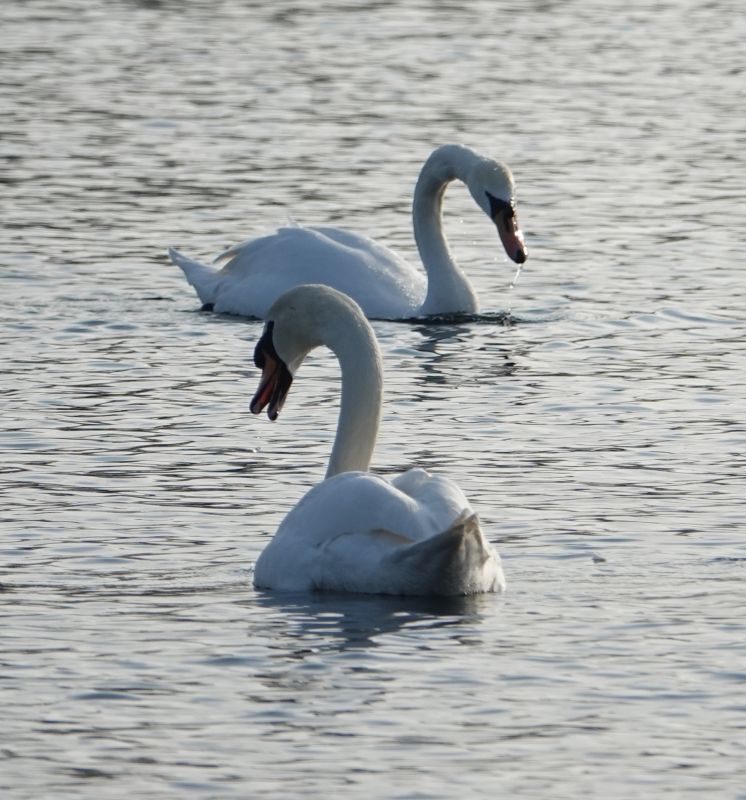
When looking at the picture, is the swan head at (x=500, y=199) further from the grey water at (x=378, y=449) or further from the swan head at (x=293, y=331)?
the swan head at (x=293, y=331)

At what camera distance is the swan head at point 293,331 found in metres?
11.1

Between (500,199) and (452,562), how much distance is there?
8.34 m

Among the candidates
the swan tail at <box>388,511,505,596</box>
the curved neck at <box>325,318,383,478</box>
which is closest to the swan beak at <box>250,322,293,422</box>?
the curved neck at <box>325,318,383,478</box>

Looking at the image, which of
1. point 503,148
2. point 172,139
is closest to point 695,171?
point 503,148

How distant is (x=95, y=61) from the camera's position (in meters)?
30.9

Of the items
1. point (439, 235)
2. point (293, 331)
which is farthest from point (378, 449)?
point (439, 235)

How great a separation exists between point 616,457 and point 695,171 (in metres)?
11.0

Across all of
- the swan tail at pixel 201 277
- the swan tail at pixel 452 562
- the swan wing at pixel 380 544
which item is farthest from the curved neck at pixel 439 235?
the swan tail at pixel 452 562

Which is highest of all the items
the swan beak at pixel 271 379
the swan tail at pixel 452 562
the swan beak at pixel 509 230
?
the swan beak at pixel 271 379

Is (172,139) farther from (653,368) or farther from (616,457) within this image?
(616,457)

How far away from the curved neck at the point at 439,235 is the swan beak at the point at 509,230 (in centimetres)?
40

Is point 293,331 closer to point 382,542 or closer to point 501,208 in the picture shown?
point 382,542

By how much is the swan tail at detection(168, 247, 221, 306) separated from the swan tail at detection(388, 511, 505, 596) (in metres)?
7.88

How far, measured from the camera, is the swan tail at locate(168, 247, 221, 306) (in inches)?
700
